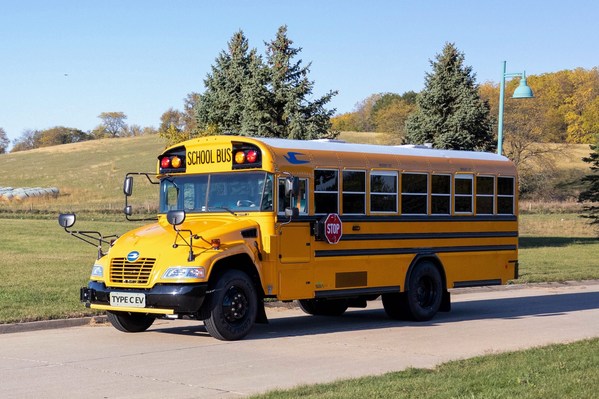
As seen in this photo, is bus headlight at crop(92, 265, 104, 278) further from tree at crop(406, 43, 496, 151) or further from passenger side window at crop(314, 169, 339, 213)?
tree at crop(406, 43, 496, 151)

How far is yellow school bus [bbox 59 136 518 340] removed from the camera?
12664 mm

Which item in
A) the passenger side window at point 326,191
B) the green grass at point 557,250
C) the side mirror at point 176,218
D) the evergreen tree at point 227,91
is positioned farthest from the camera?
the evergreen tree at point 227,91

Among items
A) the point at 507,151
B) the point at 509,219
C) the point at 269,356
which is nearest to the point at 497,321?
the point at 509,219

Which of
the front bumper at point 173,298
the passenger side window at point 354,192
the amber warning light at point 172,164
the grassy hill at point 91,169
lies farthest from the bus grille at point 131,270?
the grassy hill at point 91,169

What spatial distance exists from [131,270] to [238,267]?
140 cm

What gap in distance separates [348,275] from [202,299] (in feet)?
9.65

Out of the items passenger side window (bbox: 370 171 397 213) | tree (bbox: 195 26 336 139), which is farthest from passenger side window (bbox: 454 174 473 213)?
tree (bbox: 195 26 336 139)

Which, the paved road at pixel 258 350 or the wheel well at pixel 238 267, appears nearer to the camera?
the paved road at pixel 258 350

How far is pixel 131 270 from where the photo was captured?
12781 mm

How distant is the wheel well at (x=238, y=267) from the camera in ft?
41.5

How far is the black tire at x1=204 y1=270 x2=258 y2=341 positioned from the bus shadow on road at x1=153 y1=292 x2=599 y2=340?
0.39 meters

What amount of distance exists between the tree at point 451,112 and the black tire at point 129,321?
26691mm

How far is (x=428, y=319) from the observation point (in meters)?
15.9

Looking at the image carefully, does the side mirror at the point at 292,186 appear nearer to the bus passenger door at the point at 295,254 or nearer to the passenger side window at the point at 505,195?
the bus passenger door at the point at 295,254
